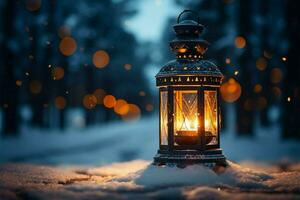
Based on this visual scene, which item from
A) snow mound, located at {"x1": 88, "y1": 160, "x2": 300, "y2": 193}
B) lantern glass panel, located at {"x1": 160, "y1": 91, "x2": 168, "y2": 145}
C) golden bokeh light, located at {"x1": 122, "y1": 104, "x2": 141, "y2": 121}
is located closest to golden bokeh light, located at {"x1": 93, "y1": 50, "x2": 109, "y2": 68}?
lantern glass panel, located at {"x1": 160, "y1": 91, "x2": 168, "y2": 145}

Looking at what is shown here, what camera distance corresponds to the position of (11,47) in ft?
103

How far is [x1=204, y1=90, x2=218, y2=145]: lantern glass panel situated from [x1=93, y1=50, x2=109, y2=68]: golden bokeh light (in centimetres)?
2530

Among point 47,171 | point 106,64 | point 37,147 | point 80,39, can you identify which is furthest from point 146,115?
point 47,171

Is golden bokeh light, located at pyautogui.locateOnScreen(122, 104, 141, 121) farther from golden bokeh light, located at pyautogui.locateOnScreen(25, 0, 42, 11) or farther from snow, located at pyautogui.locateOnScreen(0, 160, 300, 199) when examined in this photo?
snow, located at pyautogui.locateOnScreen(0, 160, 300, 199)

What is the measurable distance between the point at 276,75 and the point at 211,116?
29.9 meters

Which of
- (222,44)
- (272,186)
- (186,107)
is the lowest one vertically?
(272,186)

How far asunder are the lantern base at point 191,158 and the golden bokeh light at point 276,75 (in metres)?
27.6

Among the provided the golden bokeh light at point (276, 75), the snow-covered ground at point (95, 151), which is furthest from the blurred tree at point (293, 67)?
the golden bokeh light at point (276, 75)

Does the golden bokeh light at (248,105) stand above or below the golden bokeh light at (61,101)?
below

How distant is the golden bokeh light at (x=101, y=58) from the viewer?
3843 cm

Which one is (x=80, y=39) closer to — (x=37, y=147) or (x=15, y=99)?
(x=15, y=99)

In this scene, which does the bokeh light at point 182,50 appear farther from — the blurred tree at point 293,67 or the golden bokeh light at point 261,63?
the golden bokeh light at point 261,63

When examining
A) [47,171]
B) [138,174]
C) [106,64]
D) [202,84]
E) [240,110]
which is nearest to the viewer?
[138,174]

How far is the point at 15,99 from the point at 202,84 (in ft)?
66.9
